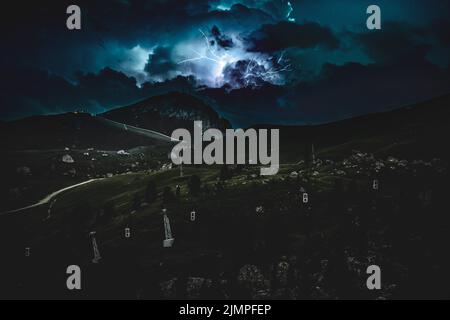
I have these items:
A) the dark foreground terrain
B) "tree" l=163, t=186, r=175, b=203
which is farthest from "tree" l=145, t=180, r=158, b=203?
"tree" l=163, t=186, r=175, b=203

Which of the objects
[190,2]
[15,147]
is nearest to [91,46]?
[190,2]

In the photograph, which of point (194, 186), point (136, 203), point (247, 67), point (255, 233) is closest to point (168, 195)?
point (194, 186)

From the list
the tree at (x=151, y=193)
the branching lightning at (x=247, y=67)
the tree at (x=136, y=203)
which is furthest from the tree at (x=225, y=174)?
the tree at (x=136, y=203)

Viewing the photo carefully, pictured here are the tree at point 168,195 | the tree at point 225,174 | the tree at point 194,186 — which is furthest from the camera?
the tree at point 225,174

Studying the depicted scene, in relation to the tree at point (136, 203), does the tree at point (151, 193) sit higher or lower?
higher

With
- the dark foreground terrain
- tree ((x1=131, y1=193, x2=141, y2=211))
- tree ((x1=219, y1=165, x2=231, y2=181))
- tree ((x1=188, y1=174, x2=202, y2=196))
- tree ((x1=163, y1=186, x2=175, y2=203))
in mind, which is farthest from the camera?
tree ((x1=219, y1=165, x2=231, y2=181))

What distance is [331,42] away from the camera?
82.0 m

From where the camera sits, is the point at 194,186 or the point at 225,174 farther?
the point at 225,174

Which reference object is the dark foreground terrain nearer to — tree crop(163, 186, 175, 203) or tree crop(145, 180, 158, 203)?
tree crop(163, 186, 175, 203)

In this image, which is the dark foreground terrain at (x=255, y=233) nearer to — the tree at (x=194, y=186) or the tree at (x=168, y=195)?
the tree at (x=168, y=195)

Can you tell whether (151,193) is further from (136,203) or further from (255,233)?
(255,233)

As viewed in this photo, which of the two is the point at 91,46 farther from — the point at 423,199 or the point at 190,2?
the point at 423,199

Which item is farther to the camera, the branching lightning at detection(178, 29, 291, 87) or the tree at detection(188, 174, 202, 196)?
the tree at detection(188, 174, 202, 196)
